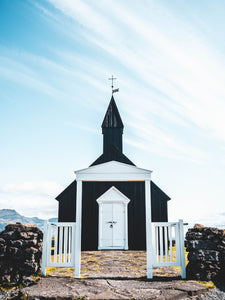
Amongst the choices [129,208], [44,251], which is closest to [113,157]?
[129,208]

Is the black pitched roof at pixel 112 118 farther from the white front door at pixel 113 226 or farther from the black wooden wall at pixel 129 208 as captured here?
the white front door at pixel 113 226

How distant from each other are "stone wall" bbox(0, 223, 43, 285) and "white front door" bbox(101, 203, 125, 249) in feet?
25.4

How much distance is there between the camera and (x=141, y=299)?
14.7 ft

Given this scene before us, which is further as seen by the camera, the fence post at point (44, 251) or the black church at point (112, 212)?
the black church at point (112, 212)

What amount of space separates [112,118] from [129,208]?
7.03 meters

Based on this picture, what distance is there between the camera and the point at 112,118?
18.7 metres

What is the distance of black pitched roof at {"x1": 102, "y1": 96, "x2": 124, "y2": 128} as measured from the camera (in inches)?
721

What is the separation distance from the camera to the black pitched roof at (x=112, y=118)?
18312 millimetres

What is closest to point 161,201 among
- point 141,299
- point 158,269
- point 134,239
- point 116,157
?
point 134,239

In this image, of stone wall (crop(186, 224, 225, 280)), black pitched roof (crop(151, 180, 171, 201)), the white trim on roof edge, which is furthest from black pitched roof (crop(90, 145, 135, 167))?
stone wall (crop(186, 224, 225, 280))

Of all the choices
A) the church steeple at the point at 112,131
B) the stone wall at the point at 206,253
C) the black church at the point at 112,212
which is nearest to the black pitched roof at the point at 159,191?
the black church at the point at 112,212

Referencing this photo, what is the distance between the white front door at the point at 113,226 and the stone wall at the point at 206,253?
24.3 ft

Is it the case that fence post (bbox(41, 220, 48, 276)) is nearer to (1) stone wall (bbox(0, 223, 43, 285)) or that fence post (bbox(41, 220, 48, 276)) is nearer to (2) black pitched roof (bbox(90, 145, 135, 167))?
(1) stone wall (bbox(0, 223, 43, 285))

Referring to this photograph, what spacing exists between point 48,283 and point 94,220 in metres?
8.40
